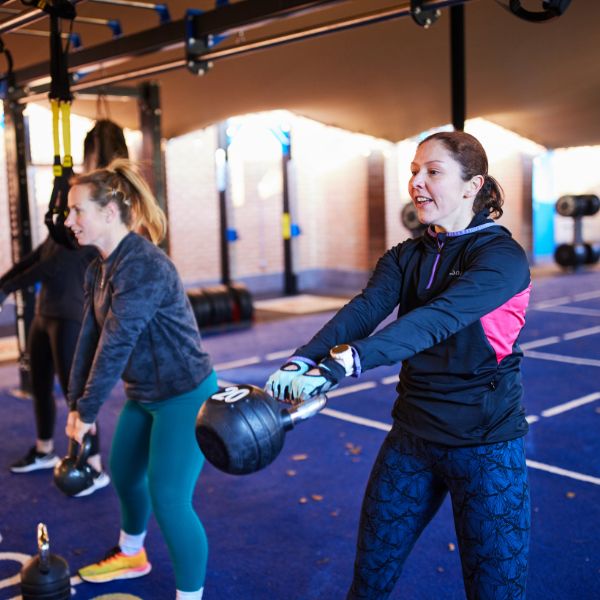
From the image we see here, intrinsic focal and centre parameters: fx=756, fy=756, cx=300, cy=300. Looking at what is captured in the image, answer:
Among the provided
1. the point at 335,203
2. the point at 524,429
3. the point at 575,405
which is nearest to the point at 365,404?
the point at 575,405

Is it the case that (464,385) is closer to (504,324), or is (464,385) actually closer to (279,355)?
(504,324)

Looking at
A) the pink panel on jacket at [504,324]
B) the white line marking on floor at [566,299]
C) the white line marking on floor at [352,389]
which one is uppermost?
the pink panel on jacket at [504,324]

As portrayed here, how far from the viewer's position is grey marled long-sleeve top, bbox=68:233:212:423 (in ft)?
7.42

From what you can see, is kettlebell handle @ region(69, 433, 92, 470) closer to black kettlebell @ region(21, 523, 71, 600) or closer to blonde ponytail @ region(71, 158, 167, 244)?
black kettlebell @ region(21, 523, 71, 600)

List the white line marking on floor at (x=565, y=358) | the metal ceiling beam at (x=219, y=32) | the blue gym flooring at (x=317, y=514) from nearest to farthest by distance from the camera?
the blue gym flooring at (x=317, y=514), the metal ceiling beam at (x=219, y=32), the white line marking on floor at (x=565, y=358)

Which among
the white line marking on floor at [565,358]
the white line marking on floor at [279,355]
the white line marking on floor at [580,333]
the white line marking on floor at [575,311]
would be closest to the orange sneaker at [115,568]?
the white line marking on floor at [279,355]

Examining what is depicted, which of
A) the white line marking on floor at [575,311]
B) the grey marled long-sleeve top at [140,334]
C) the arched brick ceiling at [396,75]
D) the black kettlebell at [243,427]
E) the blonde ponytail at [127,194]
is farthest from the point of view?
the white line marking on floor at [575,311]

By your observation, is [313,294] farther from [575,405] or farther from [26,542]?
[26,542]

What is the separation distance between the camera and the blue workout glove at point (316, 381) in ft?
4.74

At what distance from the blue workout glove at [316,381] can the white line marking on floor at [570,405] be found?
11.8 ft

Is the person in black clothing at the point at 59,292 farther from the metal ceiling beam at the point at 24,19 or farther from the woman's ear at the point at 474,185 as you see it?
the woman's ear at the point at 474,185

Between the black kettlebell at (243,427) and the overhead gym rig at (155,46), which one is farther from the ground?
the overhead gym rig at (155,46)

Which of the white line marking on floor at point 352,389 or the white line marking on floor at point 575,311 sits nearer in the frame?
the white line marking on floor at point 352,389

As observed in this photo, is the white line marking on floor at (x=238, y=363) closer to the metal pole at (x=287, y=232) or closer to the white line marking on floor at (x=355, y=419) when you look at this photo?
the white line marking on floor at (x=355, y=419)
